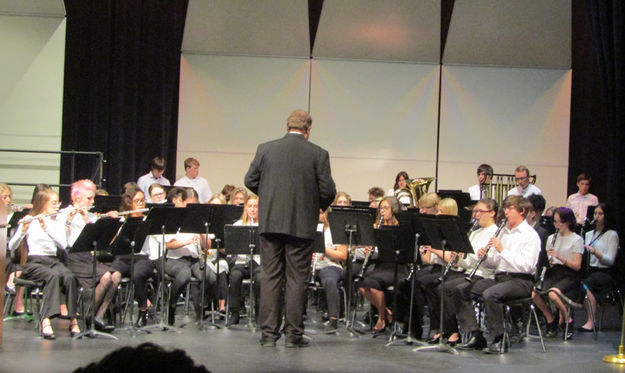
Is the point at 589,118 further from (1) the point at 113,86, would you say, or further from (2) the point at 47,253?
(2) the point at 47,253

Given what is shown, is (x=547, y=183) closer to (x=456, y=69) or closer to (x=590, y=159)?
(x=590, y=159)

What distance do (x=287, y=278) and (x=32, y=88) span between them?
25.2ft

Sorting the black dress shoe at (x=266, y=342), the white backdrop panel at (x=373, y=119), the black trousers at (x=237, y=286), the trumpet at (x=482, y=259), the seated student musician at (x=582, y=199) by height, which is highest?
the white backdrop panel at (x=373, y=119)

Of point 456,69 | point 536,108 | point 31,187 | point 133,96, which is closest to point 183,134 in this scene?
point 133,96

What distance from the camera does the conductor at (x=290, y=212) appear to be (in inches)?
240

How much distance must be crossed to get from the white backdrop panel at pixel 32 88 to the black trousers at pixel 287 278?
7069 millimetres

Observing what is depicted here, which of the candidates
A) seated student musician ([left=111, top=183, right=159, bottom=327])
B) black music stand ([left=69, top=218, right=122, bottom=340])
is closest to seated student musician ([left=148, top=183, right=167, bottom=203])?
seated student musician ([left=111, top=183, right=159, bottom=327])

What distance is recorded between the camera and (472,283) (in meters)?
6.78

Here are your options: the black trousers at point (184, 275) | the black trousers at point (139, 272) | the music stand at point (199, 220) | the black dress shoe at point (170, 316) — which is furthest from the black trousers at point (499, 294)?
the black trousers at point (139, 272)

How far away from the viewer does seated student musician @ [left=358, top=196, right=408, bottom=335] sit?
24.4 feet

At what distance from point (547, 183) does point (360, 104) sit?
3.13 meters

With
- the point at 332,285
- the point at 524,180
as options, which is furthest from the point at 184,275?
the point at 524,180

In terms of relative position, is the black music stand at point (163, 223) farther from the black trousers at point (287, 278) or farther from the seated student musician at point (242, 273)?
the black trousers at point (287, 278)

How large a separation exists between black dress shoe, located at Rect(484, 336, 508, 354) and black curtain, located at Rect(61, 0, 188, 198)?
279 inches
